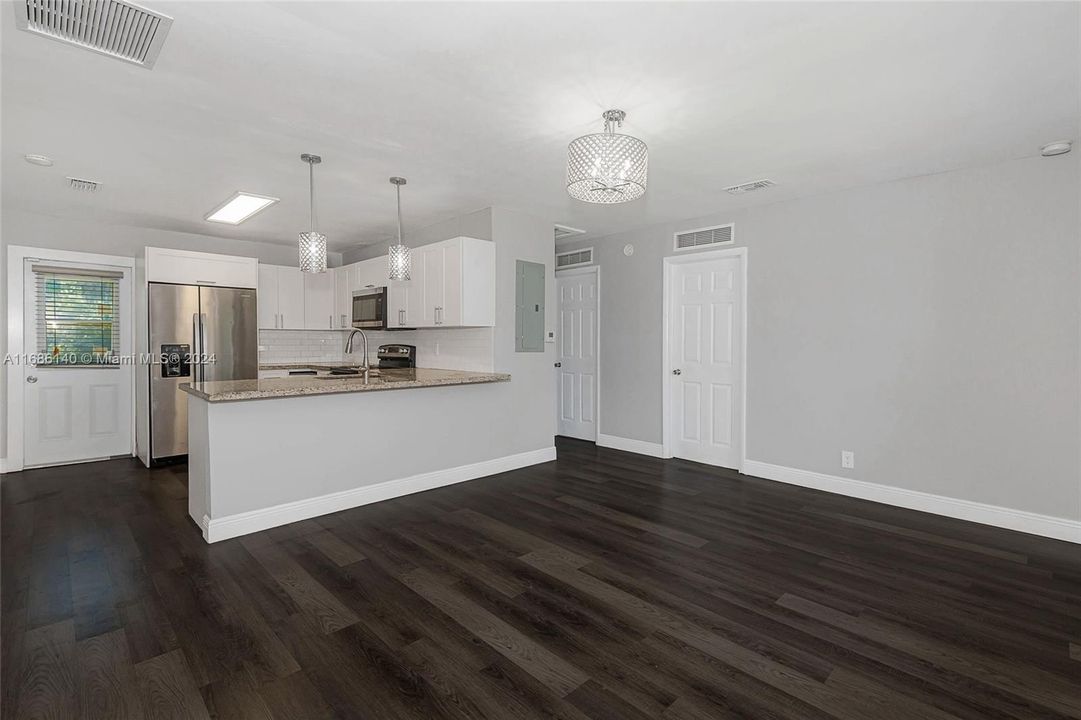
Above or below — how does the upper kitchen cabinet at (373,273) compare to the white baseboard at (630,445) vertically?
above

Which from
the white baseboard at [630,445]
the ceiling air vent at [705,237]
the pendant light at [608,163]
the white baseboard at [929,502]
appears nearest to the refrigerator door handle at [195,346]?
the white baseboard at [630,445]

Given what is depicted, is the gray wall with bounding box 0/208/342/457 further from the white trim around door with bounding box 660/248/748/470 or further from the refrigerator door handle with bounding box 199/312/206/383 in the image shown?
the white trim around door with bounding box 660/248/748/470

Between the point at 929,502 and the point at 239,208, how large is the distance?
630cm

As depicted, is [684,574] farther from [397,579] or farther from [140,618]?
[140,618]

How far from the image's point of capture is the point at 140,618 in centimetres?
243

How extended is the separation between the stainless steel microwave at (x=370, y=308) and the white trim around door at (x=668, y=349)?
3.06 metres

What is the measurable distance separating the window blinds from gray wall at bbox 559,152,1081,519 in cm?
646

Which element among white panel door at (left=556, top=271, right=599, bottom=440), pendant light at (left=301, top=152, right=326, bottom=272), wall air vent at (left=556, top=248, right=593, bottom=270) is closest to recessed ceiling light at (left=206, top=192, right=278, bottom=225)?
pendant light at (left=301, top=152, right=326, bottom=272)

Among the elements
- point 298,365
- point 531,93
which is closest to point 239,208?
point 298,365

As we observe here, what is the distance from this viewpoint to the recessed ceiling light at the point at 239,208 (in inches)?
179

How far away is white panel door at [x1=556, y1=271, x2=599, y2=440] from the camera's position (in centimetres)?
647

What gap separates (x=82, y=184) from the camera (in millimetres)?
4137

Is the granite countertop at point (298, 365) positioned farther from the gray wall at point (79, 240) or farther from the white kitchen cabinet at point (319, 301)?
the gray wall at point (79, 240)

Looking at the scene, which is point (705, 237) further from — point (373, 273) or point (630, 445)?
point (373, 273)
